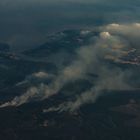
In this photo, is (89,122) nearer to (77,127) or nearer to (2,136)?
(77,127)

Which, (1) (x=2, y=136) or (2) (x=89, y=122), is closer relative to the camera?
(1) (x=2, y=136)

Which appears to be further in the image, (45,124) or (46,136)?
(45,124)

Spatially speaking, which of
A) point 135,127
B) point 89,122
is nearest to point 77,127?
point 89,122

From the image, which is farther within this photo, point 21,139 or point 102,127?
point 102,127

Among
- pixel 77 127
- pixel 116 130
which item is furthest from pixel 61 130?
pixel 116 130

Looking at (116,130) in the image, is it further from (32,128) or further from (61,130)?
(32,128)

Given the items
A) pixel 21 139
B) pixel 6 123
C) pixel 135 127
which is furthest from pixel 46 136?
pixel 135 127

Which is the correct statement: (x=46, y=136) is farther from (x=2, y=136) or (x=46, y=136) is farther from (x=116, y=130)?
(x=116, y=130)
